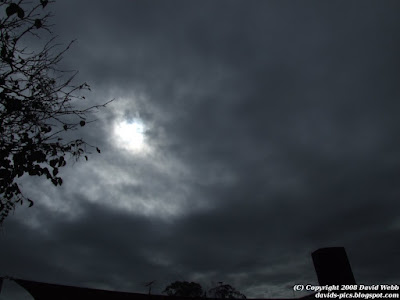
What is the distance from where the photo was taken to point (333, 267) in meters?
3.44

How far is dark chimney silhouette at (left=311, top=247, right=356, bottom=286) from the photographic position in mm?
3396

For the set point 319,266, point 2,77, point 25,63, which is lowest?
point 319,266

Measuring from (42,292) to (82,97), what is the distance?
4388mm

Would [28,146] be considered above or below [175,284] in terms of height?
below

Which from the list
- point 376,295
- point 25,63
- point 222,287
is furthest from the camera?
point 222,287

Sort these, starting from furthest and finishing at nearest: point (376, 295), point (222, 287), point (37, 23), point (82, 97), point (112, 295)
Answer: point (222, 287) → point (82, 97) → point (37, 23) → point (112, 295) → point (376, 295)

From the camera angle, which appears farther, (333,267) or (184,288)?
(184,288)

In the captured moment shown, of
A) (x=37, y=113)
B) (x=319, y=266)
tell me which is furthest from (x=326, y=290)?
(x=37, y=113)

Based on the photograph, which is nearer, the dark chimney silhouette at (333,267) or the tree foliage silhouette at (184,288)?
the dark chimney silhouette at (333,267)

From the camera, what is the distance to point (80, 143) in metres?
6.56

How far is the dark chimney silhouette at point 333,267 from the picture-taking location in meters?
3.40

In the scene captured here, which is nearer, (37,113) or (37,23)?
(37,23)

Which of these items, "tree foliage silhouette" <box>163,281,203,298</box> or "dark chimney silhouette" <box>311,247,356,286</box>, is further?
"tree foliage silhouette" <box>163,281,203,298</box>

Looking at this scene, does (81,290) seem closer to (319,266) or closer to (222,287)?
(319,266)
